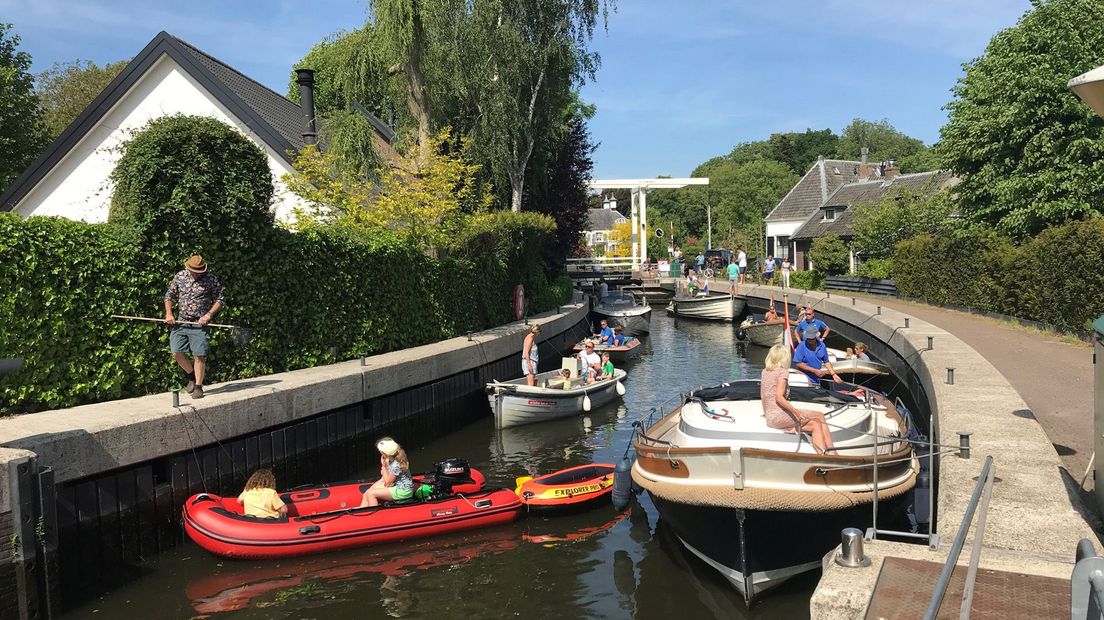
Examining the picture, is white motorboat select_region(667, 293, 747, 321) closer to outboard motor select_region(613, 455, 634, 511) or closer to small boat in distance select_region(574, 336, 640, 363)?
small boat in distance select_region(574, 336, 640, 363)

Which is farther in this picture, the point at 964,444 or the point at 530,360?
the point at 530,360

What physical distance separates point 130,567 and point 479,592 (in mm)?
3884

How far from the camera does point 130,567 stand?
27.2 ft

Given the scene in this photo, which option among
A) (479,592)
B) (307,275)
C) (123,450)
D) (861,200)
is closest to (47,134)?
(307,275)

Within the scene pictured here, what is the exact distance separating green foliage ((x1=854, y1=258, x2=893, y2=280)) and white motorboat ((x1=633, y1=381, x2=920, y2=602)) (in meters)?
28.4

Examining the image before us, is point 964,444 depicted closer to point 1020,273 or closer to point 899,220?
point 1020,273

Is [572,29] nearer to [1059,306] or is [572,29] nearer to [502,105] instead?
[502,105]

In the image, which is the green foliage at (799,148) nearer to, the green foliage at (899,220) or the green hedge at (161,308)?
the green foliage at (899,220)

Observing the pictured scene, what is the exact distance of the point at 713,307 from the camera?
3491 centimetres

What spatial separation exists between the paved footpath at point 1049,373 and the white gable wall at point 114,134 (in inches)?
689

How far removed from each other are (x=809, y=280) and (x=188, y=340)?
35.5 metres

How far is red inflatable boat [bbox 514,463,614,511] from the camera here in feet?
32.3

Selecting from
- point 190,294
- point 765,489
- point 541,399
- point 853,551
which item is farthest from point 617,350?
point 853,551

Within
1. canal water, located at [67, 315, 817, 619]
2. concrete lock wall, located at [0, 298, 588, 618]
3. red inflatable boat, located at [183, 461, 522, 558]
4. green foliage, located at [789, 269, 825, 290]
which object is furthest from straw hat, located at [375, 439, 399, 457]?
green foliage, located at [789, 269, 825, 290]
